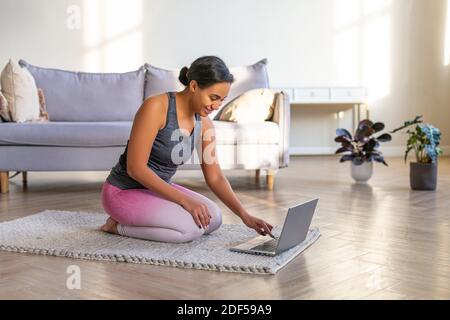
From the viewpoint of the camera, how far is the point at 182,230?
197cm

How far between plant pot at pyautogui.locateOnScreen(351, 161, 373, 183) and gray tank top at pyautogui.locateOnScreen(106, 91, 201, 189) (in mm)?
2023

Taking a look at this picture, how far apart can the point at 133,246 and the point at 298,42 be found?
458cm

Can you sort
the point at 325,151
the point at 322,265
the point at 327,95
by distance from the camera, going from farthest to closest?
the point at 325,151 → the point at 327,95 → the point at 322,265

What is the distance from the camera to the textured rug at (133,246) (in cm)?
172

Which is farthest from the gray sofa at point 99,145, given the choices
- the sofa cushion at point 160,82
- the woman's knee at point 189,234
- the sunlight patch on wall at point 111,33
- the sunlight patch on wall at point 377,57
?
the sunlight patch on wall at point 377,57

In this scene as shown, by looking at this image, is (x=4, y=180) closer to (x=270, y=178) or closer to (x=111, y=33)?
(x=270, y=178)

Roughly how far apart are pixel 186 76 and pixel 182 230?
1.77 ft

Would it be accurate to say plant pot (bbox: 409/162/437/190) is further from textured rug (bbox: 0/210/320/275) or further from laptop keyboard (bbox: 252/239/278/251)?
laptop keyboard (bbox: 252/239/278/251)

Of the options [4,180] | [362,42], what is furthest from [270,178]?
[362,42]

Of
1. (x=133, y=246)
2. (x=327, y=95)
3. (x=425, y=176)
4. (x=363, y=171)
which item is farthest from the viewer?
(x=327, y=95)

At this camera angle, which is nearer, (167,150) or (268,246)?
(268,246)

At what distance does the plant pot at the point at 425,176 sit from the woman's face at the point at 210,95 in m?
2.05

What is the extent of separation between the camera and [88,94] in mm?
4246

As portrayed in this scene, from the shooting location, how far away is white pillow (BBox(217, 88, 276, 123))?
3.72 metres
